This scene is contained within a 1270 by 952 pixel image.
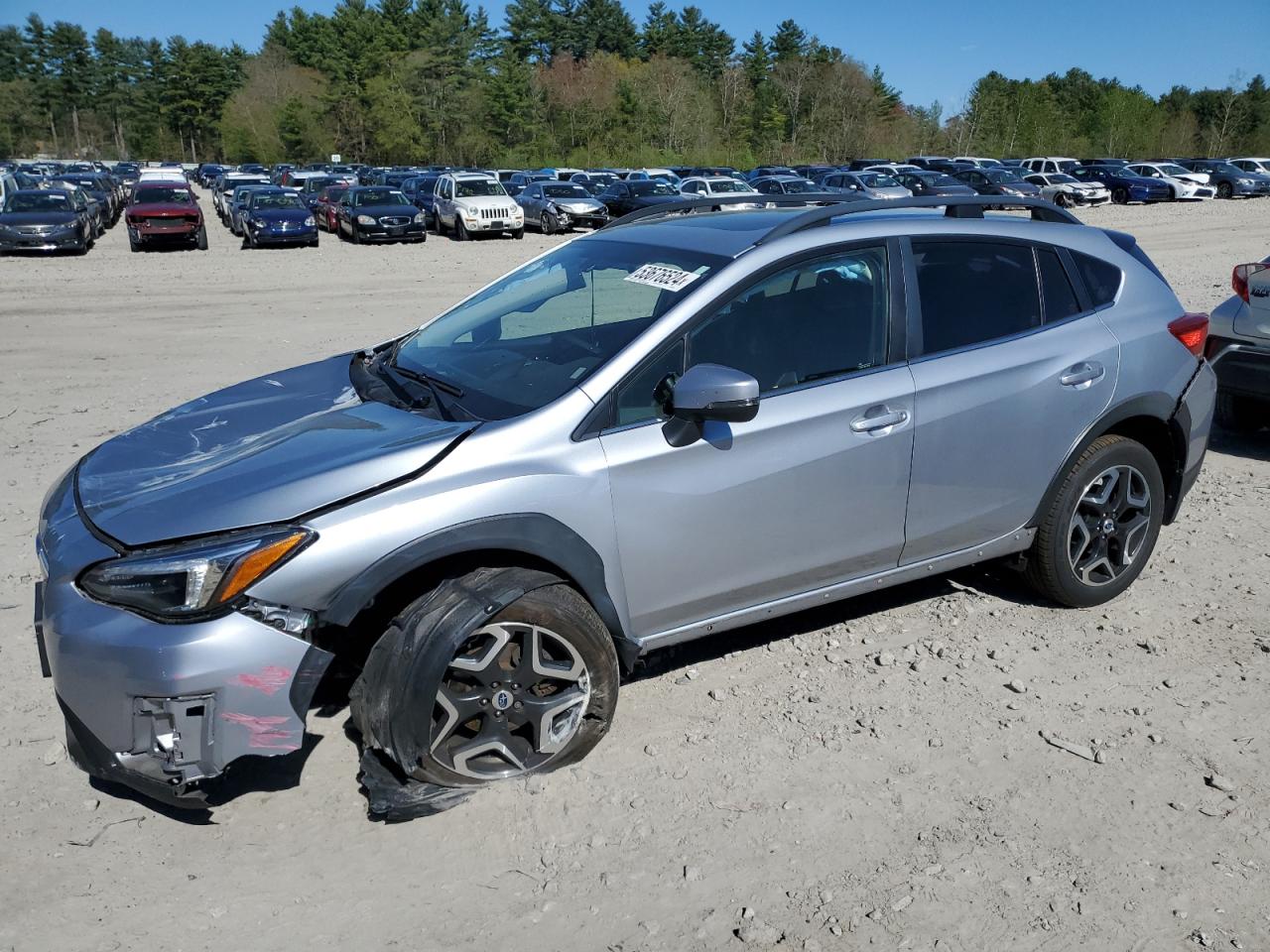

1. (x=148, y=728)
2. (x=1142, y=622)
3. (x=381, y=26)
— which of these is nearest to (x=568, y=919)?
(x=148, y=728)

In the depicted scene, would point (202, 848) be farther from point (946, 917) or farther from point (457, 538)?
point (946, 917)

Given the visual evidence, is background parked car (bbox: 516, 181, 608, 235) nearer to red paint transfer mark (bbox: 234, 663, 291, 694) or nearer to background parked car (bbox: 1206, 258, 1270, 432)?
background parked car (bbox: 1206, 258, 1270, 432)

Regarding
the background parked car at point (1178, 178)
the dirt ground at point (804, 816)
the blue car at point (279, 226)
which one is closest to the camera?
the dirt ground at point (804, 816)

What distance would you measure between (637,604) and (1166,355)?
2785mm

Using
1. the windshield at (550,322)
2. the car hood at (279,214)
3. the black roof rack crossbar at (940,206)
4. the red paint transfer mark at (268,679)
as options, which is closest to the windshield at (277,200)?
the car hood at (279,214)

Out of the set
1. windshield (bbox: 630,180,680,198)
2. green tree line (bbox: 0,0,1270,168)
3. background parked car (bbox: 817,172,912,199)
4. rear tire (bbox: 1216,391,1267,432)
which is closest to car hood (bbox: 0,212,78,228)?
windshield (bbox: 630,180,680,198)

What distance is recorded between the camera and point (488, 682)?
3.26m

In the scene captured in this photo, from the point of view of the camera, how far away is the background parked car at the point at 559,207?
29.1 meters

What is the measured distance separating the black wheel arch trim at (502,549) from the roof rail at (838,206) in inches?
53.6

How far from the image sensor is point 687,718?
387 centimetres

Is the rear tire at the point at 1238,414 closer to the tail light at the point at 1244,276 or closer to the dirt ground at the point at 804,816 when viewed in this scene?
the tail light at the point at 1244,276

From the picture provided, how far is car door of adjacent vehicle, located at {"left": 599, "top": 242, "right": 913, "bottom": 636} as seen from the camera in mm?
3480

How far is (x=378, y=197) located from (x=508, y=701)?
2536cm

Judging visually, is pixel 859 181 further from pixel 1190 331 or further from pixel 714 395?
pixel 714 395
